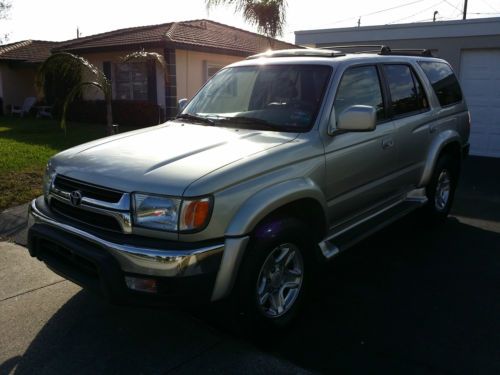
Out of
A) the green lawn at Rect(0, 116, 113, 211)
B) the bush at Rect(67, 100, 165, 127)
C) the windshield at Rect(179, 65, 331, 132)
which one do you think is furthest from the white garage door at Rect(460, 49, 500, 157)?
the green lawn at Rect(0, 116, 113, 211)

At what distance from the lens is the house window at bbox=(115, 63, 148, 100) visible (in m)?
16.8

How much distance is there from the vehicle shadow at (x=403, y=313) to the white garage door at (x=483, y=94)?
6768mm

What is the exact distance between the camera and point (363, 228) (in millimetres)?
4309

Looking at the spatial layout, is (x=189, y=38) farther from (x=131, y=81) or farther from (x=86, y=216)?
(x=86, y=216)

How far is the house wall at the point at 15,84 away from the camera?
22.0 m

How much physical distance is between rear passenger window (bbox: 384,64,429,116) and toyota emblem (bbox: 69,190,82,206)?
118 inches

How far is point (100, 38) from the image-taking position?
1930 cm

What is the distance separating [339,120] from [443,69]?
9.77ft

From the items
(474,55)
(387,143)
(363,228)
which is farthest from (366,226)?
(474,55)

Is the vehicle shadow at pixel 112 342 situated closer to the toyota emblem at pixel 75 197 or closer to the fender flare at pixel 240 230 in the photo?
the fender flare at pixel 240 230

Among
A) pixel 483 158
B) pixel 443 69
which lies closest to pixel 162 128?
pixel 443 69

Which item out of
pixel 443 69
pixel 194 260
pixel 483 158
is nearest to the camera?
pixel 194 260

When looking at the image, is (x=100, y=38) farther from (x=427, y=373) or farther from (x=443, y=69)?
(x=427, y=373)

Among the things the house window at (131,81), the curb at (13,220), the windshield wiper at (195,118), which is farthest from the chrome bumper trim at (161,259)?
the house window at (131,81)
